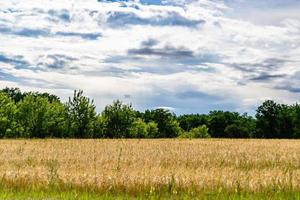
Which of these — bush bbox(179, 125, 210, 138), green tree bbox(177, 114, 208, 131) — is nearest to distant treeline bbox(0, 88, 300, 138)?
bush bbox(179, 125, 210, 138)

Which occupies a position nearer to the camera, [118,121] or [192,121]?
[118,121]

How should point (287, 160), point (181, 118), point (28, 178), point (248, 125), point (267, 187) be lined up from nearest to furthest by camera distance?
Answer: point (267, 187)
point (28, 178)
point (287, 160)
point (248, 125)
point (181, 118)

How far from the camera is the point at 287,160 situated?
2720 cm

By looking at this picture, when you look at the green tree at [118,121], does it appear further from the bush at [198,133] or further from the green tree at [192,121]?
the green tree at [192,121]

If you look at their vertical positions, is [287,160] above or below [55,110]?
below

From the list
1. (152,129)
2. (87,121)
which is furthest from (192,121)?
(87,121)

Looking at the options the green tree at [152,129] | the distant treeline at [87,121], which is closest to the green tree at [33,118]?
the distant treeline at [87,121]

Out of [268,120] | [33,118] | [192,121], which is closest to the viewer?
[33,118]

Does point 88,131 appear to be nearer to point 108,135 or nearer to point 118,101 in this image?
point 108,135

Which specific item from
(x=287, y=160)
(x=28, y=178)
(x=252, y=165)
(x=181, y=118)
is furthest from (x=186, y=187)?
(x=181, y=118)

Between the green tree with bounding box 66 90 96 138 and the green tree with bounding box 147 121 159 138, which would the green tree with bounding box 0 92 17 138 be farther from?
the green tree with bounding box 147 121 159 138

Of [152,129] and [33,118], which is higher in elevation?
[152,129]

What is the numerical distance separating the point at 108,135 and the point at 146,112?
5661cm

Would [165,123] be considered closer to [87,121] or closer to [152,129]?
[152,129]
